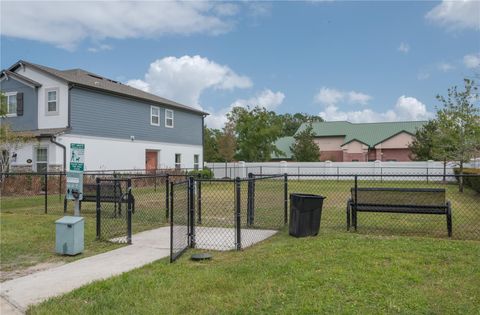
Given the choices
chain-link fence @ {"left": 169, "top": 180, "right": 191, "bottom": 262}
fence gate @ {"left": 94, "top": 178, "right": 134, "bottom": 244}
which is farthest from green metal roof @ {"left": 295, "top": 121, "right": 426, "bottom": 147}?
chain-link fence @ {"left": 169, "top": 180, "right": 191, "bottom": 262}

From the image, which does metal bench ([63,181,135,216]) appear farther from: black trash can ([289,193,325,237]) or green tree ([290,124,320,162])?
green tree ([290,124,320,162])

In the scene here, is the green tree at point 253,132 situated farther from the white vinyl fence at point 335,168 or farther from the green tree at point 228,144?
the white vinyl fence at point 335,168

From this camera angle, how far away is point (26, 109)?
2231cm

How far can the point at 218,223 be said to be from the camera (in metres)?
10.2

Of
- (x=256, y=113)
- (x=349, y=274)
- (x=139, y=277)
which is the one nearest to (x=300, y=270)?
(x=349, y=274)

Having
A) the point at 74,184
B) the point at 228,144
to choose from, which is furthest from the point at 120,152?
the point at 228,144

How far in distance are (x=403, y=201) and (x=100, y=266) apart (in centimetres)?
565

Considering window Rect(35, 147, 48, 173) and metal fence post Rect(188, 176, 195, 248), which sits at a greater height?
window Rect(35, 147, 48, 173)

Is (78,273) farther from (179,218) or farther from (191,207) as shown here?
(179,218)

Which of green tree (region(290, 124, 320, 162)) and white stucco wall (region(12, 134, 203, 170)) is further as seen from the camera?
green tree (region(290, 124, 320, 162))

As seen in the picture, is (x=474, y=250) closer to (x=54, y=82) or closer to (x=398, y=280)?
(x=398, y=280)

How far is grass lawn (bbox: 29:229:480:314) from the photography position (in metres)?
4.31

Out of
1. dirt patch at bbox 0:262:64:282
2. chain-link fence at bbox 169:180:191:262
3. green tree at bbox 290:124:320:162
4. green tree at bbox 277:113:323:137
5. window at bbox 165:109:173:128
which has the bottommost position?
dirt patch at bbox 0:262:64:282

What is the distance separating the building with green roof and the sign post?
42.0 m
